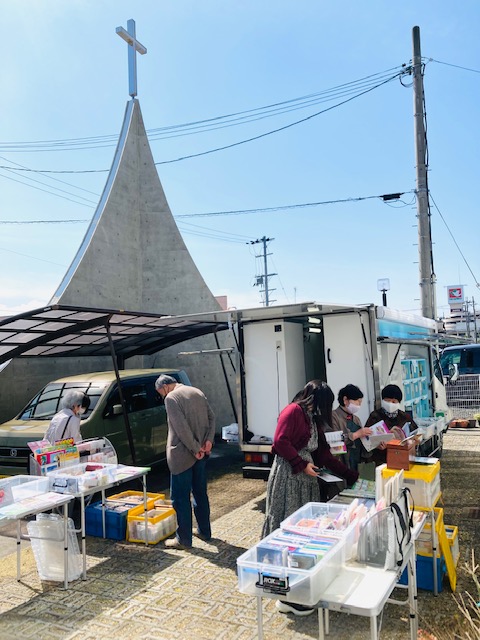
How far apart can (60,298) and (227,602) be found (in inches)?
330

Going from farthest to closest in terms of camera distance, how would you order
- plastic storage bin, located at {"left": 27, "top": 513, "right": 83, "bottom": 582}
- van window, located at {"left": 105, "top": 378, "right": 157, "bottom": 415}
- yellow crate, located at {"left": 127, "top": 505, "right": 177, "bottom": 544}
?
van window, located at {"left": 105, "top": 378, "right": 157, "bottom": 415} < yellow crate, located at {"left": 127, "top": 505, "right": 177, "bottom": 544} < plastic storage bin, located at {"left": 27, "top": 513, "right": 83, "bottom": 582}

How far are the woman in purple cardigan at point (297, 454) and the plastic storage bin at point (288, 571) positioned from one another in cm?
111

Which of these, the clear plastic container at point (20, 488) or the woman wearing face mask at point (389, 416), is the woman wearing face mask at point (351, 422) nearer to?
the woman wearing face mask at point (389, 416)

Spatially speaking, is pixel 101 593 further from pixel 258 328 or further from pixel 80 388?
pixel 80 388

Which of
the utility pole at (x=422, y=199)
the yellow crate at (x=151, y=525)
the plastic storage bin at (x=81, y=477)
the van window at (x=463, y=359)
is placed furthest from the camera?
the van window at (x=463, y=359)

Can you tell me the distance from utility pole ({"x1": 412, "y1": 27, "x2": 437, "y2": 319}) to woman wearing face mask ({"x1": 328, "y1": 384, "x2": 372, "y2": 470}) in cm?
749

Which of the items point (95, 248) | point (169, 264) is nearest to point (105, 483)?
point (95, 248)

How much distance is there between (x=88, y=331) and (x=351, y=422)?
496cm

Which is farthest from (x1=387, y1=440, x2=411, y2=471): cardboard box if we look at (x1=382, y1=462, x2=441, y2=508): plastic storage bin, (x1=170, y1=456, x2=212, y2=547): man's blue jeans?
(x1=170, y1=456, x2=212, y2=547): man's blue jeans

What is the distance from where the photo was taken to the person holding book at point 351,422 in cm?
481

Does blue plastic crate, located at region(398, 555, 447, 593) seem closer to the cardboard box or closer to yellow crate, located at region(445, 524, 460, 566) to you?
yellow crate, located at region(445, 524, 460, 566)

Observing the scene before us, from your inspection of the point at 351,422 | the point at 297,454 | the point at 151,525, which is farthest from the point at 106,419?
the point at 297,454

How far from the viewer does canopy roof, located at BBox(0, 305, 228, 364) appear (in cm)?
677

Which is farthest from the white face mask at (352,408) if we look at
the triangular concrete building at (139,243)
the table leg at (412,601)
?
the triangular concrete building at (139,243)
